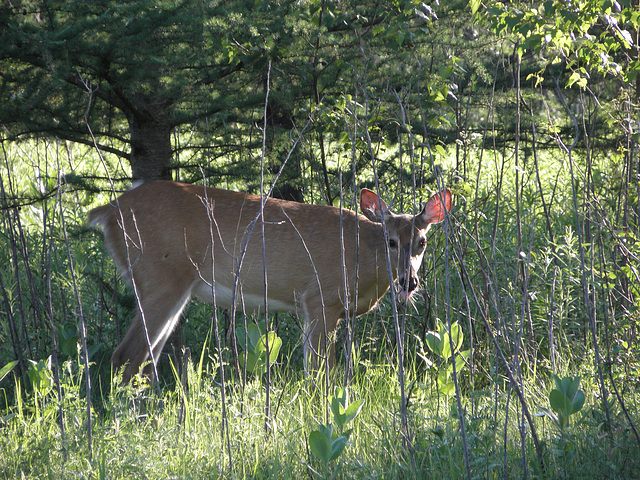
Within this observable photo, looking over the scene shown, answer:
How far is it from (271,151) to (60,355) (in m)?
2.17

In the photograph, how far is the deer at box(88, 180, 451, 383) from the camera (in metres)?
4.58

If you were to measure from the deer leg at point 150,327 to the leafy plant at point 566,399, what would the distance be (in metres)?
2.61

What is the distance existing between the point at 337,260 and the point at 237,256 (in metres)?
0.75

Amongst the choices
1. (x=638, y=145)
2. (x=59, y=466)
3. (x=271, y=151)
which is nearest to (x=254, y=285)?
(x=271, y=151)

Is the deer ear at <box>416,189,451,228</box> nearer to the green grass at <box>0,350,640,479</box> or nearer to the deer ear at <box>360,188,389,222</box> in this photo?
the deer ear at <box>360,188,389,222</box>

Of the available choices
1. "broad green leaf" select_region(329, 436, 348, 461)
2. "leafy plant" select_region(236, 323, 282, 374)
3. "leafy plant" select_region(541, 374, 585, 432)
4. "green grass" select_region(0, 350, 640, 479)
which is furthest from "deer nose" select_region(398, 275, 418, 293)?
"broad green leaf" select_region(329, 436, 348, 461)

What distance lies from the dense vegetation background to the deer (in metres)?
0.23

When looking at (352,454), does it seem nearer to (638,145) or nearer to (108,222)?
(638,145)

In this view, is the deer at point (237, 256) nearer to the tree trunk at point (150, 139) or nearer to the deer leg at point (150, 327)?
the deer leg at point (150, 327)

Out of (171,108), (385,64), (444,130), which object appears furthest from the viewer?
(444,130)

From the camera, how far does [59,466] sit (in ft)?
8.65

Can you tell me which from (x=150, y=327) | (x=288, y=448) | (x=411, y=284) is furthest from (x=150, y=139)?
(x=288, y=448)

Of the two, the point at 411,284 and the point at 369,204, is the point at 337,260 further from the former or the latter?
the point at 411,284

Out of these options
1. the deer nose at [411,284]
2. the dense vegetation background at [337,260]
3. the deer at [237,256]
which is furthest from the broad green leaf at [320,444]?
the deer nose at [411,284]
